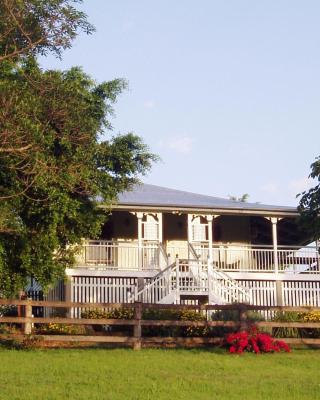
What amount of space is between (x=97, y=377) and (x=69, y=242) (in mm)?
9482

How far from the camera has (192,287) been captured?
2752 centimetres

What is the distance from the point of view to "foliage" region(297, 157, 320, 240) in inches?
729

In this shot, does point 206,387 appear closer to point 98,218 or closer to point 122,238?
point 98,218

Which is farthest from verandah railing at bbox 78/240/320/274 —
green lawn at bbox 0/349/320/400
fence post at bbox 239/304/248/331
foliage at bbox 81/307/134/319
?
green lawn at bbox 0/349/320/400

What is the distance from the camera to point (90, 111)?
2380 cm

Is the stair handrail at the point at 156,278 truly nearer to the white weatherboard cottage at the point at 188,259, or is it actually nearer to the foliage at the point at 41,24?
the white weatherboard cottage at the point at 188,259

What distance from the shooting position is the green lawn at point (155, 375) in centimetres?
1361

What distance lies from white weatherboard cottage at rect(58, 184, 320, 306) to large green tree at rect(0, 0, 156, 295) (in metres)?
4.76

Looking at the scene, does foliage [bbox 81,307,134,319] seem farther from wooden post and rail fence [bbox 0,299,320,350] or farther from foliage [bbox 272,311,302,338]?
wooden post and rail fence [bbox 0,299,320,350]

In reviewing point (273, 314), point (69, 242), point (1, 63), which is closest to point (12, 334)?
point (69, 242)

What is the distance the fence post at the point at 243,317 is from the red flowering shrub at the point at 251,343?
1.64 ft

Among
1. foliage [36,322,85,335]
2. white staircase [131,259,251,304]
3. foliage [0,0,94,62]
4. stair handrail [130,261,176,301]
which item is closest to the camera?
foliage [0,0,94,62]

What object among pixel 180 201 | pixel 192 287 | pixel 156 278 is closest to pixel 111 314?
pixel 156 278

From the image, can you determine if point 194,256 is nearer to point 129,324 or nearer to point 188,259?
point 188,259
